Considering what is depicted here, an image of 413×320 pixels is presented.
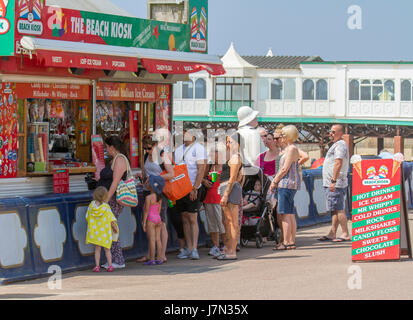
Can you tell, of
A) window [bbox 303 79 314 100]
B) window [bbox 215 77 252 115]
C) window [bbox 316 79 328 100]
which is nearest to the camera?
window [bbox 316 79 328 100]

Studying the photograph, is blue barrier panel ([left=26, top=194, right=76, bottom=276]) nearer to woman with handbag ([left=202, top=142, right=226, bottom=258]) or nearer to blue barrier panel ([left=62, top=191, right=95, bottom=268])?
blue barrier panel ([left=62, top=191, right=95, bottom=268])

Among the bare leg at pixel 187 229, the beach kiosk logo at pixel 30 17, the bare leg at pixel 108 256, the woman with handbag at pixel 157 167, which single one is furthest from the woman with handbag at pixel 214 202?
the beach kiosk logo at pixel 30 17

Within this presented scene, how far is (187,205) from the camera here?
41.1ft

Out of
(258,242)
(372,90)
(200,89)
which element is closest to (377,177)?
(258,242)

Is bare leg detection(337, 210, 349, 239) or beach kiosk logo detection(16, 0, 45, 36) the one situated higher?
beach kiosk logo detection(16, 0, 45, 36)

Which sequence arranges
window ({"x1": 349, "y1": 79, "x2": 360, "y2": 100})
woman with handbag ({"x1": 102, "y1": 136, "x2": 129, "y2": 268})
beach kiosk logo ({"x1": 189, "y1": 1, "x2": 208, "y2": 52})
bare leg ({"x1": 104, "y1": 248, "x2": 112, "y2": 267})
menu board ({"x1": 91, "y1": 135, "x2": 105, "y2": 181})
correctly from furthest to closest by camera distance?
window ({"x1": 349, "y1": 79, "x2": 360, "y2": 100}) < beach kiosk logo ({"x1": 189, "y1": 1, "x2": 208, "y2": 52}) < menu board ({"x1": 91, "y1": 135, "x2": 105, "y2": 181}) < woman with handbag ({"x1": 102, "y1": 136, "x2": 129, "y2": 268}) < bare leg ({"x1": 104, "y1": 248, "x2": 112, "y2": 267})

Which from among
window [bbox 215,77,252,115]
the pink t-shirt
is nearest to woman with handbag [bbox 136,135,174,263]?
the pink t-shirt

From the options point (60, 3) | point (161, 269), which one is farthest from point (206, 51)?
point (161, 269)

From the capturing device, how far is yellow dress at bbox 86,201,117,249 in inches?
445

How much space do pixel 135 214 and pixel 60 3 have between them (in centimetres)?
391

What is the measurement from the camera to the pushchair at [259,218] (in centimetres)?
1360

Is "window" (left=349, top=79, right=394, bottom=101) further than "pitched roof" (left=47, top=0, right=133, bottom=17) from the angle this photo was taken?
Yes

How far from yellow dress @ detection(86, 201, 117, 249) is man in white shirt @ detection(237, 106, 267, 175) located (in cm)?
260

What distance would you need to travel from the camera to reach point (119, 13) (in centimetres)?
1573
